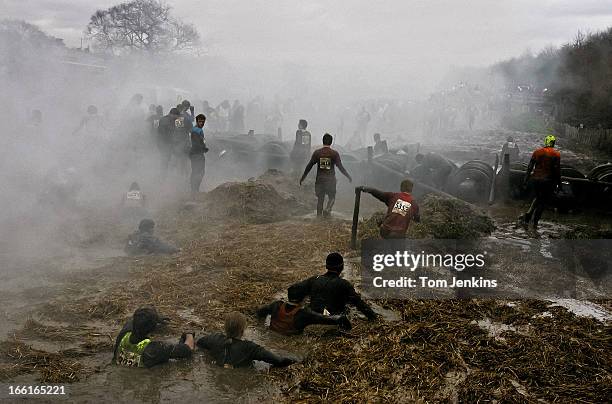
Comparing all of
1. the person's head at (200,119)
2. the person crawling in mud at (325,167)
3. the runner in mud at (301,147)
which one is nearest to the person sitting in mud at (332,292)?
the person crawling in mud at (325,167)

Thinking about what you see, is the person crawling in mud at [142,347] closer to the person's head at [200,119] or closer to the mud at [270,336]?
the mud at [270,336]

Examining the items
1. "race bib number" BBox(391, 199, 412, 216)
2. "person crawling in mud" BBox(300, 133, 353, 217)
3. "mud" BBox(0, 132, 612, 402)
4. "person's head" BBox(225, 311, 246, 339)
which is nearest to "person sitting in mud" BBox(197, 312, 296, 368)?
"person's head" BBox(225, 311, 246, 339)

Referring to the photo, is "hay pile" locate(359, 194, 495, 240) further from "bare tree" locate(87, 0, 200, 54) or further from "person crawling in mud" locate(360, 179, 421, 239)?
"bare tree" locate(87, 0, 200, 54)

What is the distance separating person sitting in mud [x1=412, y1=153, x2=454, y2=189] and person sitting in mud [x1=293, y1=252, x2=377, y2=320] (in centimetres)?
871

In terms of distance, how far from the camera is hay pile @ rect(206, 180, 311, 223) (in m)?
10.8

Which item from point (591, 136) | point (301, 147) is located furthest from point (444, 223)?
point (591, 136)

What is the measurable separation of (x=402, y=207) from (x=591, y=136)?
77.8 ft

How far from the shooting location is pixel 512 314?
6.19 meters

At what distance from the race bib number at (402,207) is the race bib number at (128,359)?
142 inches

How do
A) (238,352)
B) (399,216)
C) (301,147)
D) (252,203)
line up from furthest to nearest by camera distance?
(301,147) → (252,203) → (399,216) → (238,352)

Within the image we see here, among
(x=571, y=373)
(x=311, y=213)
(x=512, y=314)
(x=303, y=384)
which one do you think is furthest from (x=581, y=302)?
(x=311, y=213)

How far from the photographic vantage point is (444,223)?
30.7 ft

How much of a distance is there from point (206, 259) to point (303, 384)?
12.0 feet

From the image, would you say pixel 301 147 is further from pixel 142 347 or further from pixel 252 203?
pixel 142 347
